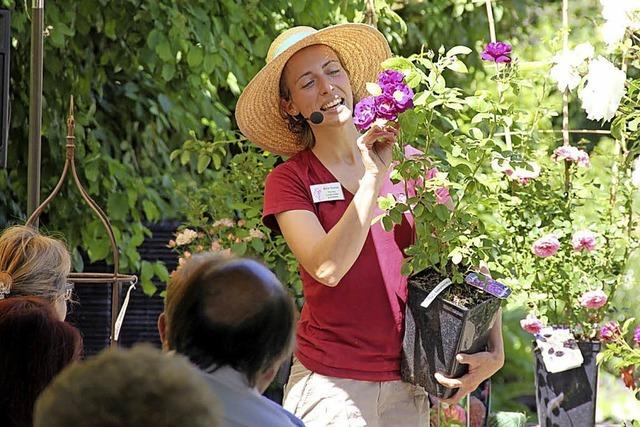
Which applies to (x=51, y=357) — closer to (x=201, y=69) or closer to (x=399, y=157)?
(x=399, y=157)

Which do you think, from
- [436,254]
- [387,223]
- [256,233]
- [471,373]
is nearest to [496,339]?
[471,373]

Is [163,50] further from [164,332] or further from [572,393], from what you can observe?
[164,332]

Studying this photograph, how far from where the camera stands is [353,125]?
2.44 meters

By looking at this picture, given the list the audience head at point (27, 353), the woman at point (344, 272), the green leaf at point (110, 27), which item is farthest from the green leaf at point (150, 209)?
the audience head at point (27, 353)

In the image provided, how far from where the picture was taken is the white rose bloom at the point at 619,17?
252 centimetres

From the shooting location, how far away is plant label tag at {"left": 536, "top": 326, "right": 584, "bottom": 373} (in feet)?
10.0

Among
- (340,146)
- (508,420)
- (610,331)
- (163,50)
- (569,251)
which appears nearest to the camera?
(340,146)

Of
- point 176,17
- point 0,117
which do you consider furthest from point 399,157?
point 176,17

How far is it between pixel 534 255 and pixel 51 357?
Result: 164 centimetres

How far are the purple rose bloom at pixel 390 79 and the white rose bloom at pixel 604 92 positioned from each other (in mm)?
468

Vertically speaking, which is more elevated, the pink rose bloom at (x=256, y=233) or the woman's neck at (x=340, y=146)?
the woman's neck at (x=340, y=146)

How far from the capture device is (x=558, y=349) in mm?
3076

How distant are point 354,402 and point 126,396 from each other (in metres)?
1.23

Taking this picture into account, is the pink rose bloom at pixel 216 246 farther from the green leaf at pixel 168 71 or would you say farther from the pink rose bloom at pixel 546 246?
the green leaf at pixel 168 71
